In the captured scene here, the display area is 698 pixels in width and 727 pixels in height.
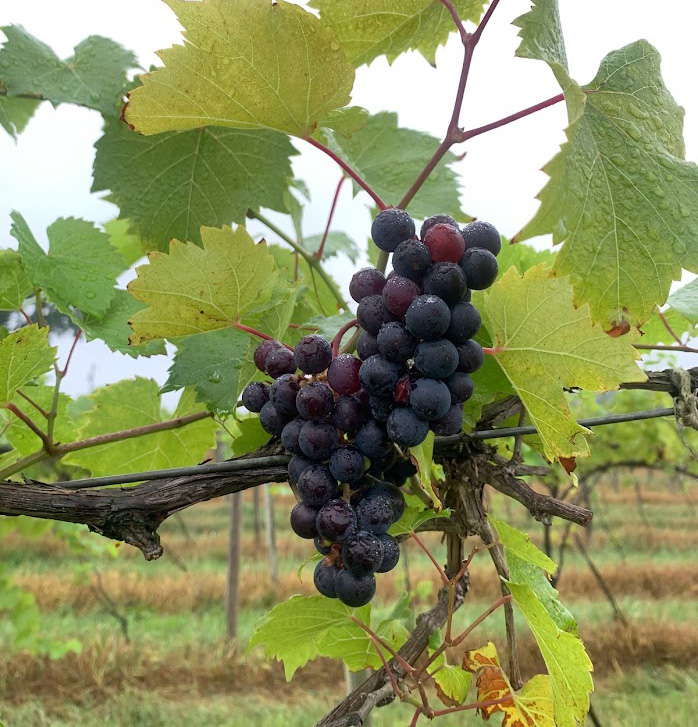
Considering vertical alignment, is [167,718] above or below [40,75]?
below

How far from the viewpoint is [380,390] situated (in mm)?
523

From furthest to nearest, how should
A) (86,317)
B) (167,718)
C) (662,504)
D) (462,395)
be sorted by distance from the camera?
(662,504) → (167,718) → (86,317) → (462,395)

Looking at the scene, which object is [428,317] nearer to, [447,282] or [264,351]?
[447,282]

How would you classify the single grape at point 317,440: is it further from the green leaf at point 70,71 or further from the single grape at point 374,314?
the green leaf at point 70,71

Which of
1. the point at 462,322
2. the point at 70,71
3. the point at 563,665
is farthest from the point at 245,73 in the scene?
the point at 563,665

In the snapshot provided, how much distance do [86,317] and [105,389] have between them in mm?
135

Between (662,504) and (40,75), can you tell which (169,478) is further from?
(662,504)

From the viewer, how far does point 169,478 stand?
622 millimetres

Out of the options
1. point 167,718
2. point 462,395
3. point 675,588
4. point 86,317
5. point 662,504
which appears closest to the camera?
point 462,395

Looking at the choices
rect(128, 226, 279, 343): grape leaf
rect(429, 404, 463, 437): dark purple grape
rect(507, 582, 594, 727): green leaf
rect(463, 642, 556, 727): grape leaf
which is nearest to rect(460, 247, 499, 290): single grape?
rect(429, 404, 463, 437): dark purple grape

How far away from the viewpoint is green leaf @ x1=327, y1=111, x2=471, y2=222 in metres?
1.03

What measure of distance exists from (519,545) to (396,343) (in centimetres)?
28

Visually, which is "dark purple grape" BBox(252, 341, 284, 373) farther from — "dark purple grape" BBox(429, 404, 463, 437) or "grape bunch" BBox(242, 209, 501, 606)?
"dark purple grape" BBox(429, 404, 463, 437)

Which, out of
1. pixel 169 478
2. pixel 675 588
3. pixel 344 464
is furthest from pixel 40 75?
pixel 675 588
